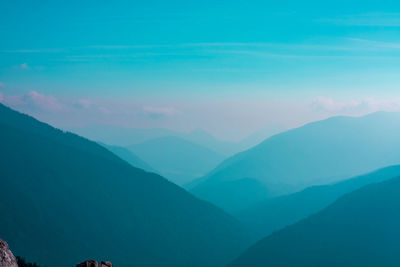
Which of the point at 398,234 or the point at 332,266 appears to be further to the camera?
the point at 398,234

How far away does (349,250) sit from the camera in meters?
196

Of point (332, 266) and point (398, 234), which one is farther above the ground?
point (398, 234)

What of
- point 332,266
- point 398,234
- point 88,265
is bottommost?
point 88,265

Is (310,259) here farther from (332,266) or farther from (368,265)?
(368,265)

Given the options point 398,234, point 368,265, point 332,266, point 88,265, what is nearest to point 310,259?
point 332,266

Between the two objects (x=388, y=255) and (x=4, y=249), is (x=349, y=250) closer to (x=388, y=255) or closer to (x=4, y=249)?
(x=388, y=255)

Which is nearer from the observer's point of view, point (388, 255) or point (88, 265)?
point (88, 265)

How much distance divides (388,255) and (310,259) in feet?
114

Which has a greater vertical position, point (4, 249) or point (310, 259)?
point (310, 259)

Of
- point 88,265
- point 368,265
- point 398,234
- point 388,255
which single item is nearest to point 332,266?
point 368,265

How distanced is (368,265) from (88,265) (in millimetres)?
189457

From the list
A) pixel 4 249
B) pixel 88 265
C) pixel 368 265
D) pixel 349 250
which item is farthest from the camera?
pixel 349 250

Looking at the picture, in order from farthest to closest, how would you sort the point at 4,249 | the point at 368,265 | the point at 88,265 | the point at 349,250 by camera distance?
the point at 349,250 < the point at 368,265 < the point at 88,265 < the point at 4,249

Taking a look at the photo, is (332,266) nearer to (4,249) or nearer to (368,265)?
(368,265)
